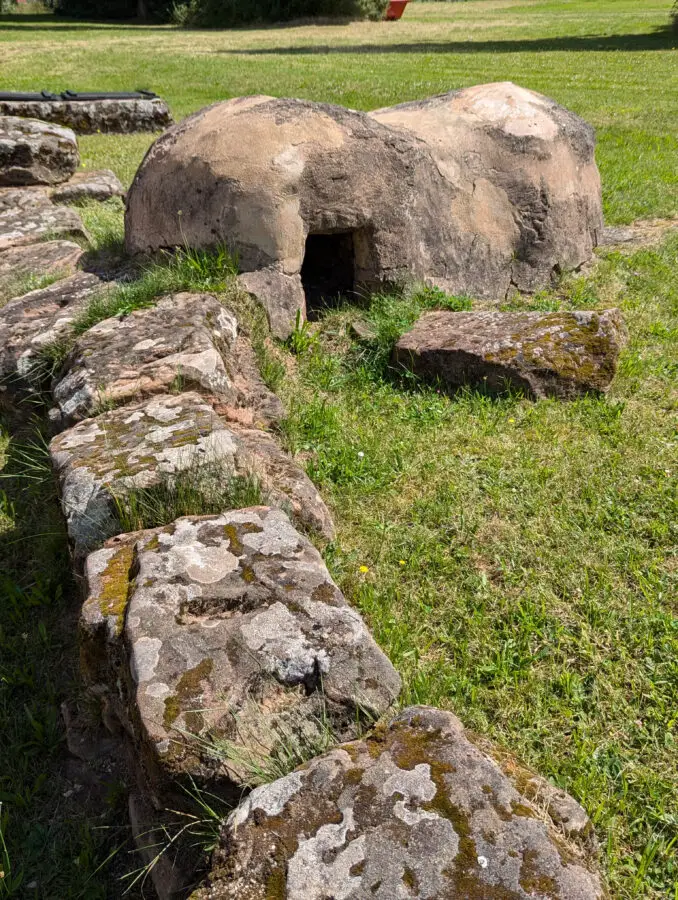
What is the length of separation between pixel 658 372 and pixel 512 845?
4.14m

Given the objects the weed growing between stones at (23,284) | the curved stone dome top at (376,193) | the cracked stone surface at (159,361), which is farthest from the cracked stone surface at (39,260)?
the cracked stone surface at (159,361)

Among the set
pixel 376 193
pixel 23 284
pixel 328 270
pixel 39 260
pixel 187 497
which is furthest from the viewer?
pixel 328 270

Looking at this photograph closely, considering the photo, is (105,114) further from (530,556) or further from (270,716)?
(270,716)

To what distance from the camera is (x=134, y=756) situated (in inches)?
90.0

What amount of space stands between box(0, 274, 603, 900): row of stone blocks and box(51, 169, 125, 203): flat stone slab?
6115 mm

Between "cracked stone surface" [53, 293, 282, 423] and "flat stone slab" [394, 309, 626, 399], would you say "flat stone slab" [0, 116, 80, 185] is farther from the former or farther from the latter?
"flat stone slab" [394, 309, 626, 399]

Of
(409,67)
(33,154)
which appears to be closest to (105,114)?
(33,154)

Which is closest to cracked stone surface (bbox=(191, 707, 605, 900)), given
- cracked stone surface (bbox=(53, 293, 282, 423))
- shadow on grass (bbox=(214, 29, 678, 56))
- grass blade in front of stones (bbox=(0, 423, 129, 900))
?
grass blade in front of stones (bbox=(0, 423, 129, 900))

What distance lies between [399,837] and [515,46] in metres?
26.1

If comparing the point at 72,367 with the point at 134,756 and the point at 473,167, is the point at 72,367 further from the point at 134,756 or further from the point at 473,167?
the point at 473,167

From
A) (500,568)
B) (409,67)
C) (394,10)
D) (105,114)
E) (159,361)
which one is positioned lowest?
(500,568)

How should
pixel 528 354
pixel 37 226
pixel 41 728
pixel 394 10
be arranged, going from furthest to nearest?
1. pixel 394 10
2. pixel 37 226
3. pixel 528 354
4. pixel 41 728

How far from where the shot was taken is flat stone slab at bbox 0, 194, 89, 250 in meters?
6.60

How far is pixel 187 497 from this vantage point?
9.55 feet
